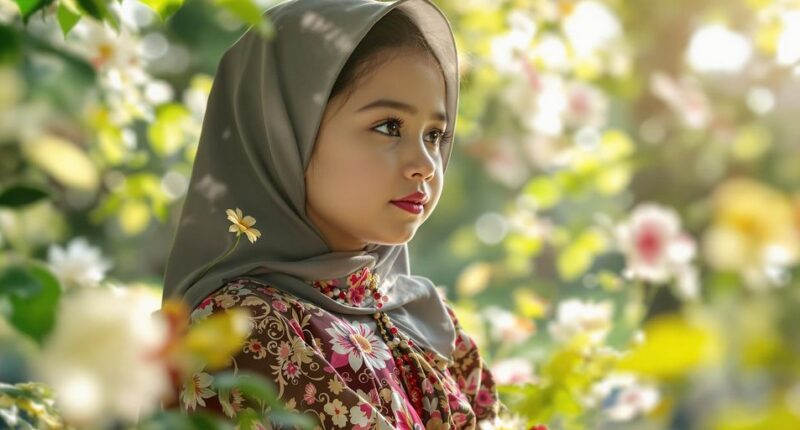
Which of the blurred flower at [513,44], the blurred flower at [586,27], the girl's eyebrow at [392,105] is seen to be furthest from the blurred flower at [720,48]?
the girl's eyebrow at [392,105]

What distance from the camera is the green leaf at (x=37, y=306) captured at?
59 centimetres

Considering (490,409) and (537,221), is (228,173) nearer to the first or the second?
(490,409)

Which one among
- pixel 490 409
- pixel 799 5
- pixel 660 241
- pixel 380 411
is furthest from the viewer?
pixel 799 5

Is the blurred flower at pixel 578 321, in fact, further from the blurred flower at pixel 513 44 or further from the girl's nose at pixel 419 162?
the blurred flower at pixel 513 44

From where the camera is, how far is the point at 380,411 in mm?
1287

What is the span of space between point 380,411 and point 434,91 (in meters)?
0.45

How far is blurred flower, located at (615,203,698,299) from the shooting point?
1.97 metres

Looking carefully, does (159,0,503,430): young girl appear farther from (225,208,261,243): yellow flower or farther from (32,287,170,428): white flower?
(32,287,170,428): white flower

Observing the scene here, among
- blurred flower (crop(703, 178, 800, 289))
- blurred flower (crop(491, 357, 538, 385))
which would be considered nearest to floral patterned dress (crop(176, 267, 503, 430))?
blurred flower (crop(491, 357, 538, 385))

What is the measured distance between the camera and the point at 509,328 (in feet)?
7.25

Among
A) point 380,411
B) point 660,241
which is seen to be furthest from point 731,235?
point 660,241

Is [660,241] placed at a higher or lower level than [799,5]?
lower

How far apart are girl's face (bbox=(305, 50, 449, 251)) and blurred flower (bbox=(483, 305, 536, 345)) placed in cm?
77

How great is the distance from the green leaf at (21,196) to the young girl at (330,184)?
2.10 feet
